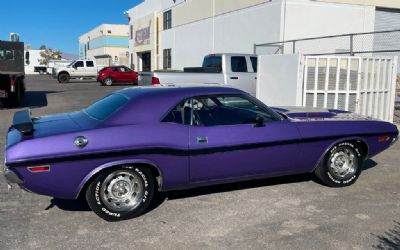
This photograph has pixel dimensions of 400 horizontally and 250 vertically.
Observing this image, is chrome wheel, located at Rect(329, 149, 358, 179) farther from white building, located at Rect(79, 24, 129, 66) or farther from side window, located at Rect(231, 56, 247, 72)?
white building, located at Rect(79, 24, 129, 66)

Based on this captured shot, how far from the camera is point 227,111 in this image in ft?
16.4

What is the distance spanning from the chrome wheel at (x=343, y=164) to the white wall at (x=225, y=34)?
42.4 feet

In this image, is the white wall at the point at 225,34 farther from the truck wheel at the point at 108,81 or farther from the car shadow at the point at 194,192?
the car shadow at the point at 194,192

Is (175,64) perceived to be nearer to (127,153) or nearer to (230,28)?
(230,28)

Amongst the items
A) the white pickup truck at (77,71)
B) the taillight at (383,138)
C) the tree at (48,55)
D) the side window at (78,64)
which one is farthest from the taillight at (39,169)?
the tree at (48,55)

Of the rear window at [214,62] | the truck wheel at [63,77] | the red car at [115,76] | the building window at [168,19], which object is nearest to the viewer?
the rear window at [214,62]

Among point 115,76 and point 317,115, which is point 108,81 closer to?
point 115,76

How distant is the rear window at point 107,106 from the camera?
4.60 m

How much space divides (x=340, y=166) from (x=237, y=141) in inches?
66.7

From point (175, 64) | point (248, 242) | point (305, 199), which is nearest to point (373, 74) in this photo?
point (305, 199)

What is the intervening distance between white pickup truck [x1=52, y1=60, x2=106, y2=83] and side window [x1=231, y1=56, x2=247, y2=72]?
2486 cm

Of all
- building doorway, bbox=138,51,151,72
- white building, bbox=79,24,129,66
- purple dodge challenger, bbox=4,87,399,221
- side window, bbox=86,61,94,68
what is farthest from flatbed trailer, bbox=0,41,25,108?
white building, bbox=79,24,129,66

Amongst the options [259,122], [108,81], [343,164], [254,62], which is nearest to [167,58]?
[108,81]

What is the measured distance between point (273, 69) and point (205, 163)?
20.6ft
